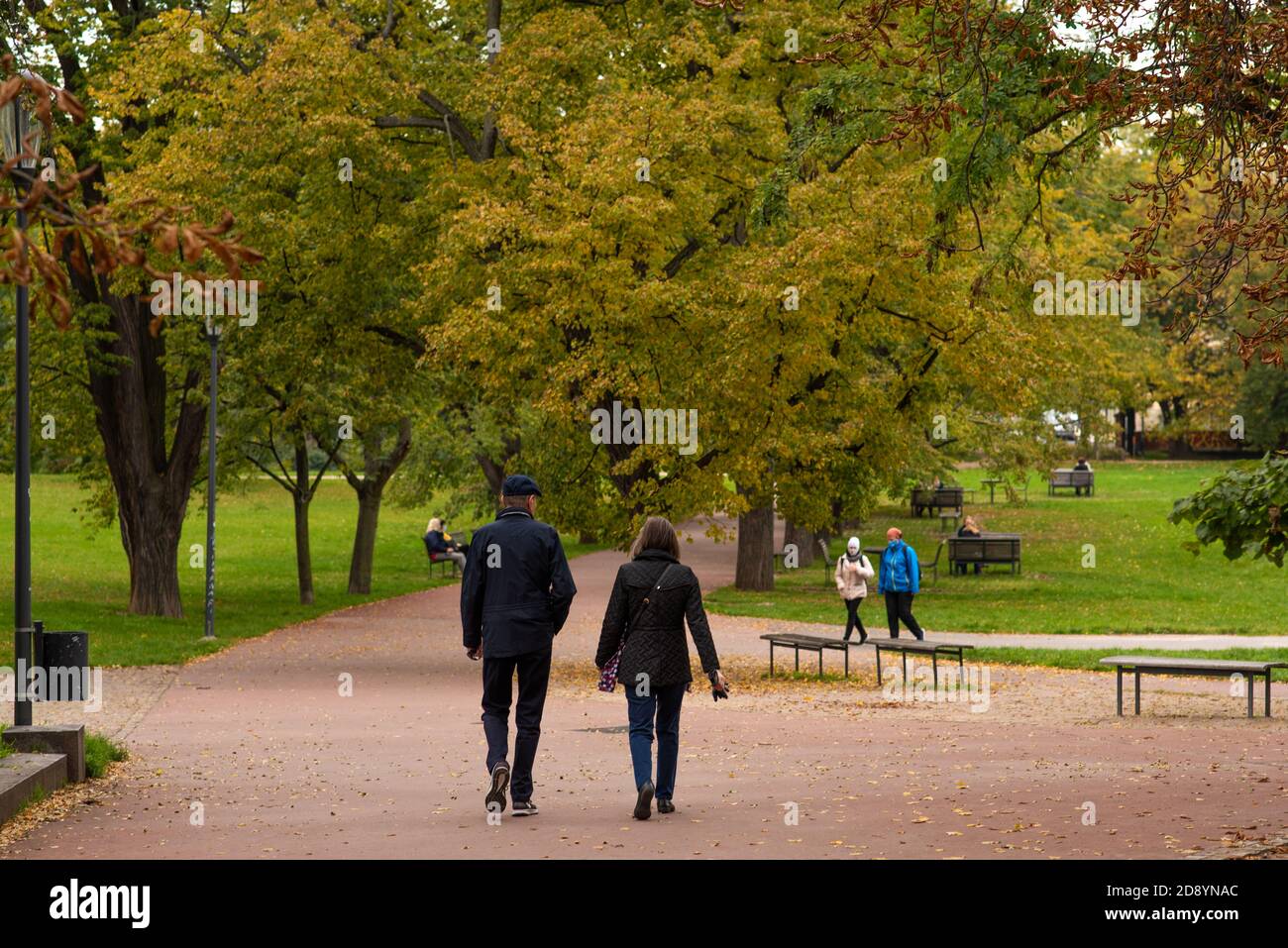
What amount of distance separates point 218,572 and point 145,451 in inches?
592

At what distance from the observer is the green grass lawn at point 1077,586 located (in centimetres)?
2653

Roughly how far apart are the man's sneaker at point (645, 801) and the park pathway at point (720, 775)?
0.33 feet

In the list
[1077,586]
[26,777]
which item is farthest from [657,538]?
[1077,586]

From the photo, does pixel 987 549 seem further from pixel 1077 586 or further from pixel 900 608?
pixel 900 608

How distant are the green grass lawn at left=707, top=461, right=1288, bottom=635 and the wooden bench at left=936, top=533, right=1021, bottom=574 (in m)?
0.48

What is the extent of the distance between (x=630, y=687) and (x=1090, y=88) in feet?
14.1

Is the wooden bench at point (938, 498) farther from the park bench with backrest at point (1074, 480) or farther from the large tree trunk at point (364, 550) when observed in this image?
the large tree trunk at point (364, 550)

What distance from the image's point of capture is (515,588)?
9.78 metres

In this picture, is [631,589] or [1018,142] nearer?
[631,589]

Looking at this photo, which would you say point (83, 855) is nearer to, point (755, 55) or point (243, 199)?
point (243, 199)

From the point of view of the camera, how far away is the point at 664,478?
19.6 meters

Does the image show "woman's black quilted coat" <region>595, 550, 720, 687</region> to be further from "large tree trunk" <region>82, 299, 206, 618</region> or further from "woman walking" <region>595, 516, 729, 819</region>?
"large tree trunk" <region>82, 299, 206, 618</region>

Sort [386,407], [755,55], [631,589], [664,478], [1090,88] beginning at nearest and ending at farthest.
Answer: [1090,88]
[631,589]
[664,478]
[755,55]
[386,407]

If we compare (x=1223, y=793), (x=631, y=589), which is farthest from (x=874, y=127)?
(x=1223, y=793)
